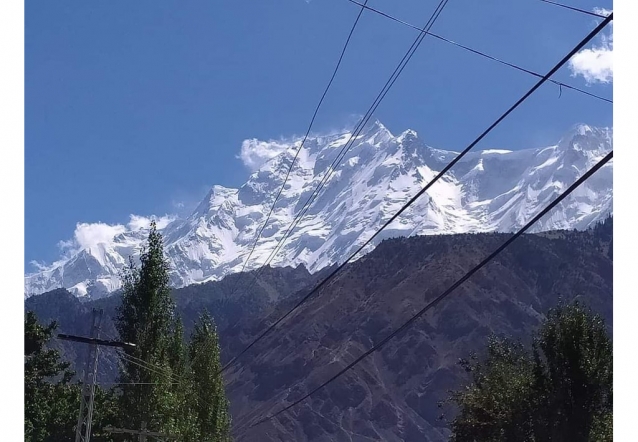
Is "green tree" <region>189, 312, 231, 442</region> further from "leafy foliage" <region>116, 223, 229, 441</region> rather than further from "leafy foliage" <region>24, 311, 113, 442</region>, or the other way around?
"leafy foliage" <region>24, 311, 113, 442</region>

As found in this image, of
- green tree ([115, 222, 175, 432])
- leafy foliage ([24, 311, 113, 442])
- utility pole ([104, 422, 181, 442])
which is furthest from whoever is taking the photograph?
leafy foliage ([24, 311, 113, 442])

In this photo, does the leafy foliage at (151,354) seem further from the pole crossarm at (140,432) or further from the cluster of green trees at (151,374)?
the pole crossarm at (140,432)

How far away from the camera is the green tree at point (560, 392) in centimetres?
3956

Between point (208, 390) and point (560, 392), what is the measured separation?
2113 cm

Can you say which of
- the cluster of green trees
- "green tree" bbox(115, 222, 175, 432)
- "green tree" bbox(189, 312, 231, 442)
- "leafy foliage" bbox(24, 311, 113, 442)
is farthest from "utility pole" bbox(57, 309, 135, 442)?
"leafy foliage" bbox(24, 311, 113, 442)

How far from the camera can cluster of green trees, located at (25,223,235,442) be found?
41.2 meters

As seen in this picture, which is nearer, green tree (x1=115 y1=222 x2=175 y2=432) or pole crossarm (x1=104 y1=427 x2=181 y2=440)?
pole crossarm (x1=104 y1=427 x2=181 y2=440)

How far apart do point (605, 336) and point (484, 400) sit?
807cm

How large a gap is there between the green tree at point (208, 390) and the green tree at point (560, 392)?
573 inches

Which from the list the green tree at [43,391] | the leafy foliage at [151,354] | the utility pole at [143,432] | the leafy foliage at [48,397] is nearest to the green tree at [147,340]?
the leafy foliage at [151,354]

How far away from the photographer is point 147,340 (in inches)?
1651

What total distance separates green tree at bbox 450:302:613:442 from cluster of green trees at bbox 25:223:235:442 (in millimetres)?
14791
